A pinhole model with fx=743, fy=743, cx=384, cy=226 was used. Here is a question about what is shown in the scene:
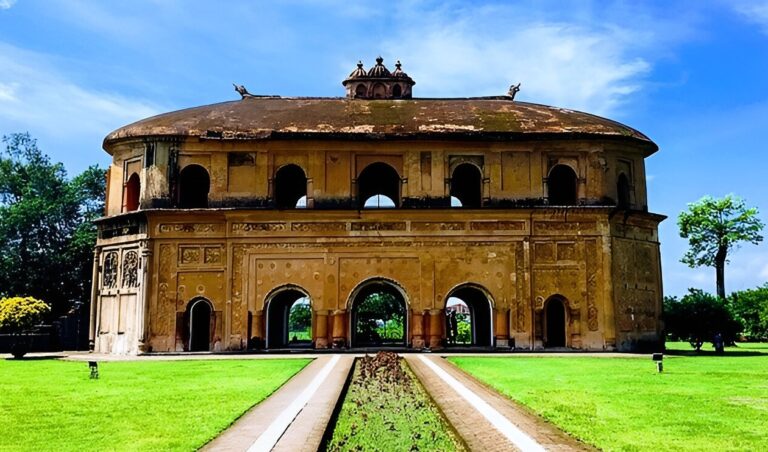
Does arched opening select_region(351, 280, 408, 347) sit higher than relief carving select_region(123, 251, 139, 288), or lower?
lower

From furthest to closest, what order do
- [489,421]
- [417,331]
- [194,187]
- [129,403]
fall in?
[194,187]
[417,331]
[129,403]
[489,421]

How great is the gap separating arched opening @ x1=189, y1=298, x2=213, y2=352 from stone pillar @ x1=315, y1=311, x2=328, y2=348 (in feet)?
13.3

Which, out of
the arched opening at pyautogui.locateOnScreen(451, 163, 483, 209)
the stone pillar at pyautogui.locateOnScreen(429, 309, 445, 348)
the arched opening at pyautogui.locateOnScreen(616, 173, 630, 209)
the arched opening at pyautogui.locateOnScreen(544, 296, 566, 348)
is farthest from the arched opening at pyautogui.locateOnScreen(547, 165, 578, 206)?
the stone pillar at pyautogui.locateOnScreen(429, 309, 445, 348)

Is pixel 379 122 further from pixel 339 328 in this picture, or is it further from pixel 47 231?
pixel 47 231

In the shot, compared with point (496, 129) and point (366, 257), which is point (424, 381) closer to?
point (366, 257)

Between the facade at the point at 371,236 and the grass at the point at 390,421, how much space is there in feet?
37.5

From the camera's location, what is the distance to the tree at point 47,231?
39406mm

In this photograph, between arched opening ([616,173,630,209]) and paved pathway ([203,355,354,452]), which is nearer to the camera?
paved pathway ([203,355,354,452])

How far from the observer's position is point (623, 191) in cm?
2869

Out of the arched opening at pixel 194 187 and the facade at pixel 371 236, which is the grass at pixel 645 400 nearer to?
the facade at pixel 371 236

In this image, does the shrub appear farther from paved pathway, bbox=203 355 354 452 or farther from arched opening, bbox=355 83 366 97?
paved pathway, bbox=203 355 354 452

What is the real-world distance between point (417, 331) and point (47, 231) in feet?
83.3

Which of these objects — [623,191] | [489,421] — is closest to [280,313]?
[623,191]

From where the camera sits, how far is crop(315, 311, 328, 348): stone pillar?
85.0 ft
